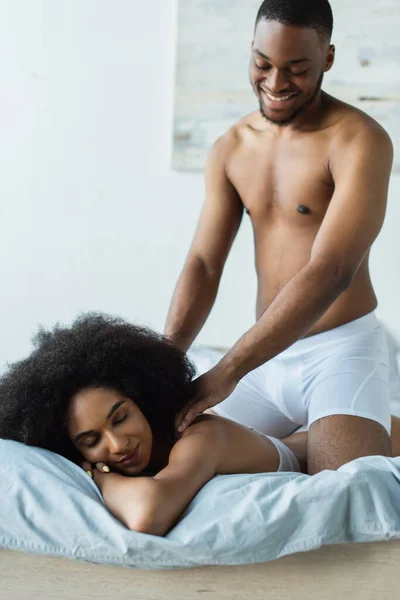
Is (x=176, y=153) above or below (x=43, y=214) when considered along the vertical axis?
above

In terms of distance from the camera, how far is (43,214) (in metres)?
3.38

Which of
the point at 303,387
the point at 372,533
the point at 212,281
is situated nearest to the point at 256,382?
the point at 303,387

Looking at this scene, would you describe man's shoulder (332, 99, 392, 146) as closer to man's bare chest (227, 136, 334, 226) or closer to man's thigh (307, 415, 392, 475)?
man's bare chest (227, 136, 334, 226)

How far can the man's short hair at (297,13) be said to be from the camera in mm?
1779

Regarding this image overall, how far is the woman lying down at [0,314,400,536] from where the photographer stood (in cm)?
138

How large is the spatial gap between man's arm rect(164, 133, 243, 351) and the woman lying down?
41 centimetres

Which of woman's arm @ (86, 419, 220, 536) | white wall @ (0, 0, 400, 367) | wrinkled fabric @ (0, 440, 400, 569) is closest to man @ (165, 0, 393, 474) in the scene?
woman's arm @ (86, 419, 220, 536)

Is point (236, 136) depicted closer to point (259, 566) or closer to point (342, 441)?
point (342, 441)

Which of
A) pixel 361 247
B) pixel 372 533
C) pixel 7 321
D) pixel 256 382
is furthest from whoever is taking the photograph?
pixel 7 321

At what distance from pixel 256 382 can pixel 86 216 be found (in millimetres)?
1535

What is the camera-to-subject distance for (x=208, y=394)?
157 cm

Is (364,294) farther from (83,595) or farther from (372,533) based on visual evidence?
(83,595)

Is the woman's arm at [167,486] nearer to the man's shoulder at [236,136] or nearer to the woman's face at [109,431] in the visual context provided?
the woman's face at [109,431]

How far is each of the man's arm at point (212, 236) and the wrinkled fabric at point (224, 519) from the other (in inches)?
32.4
